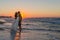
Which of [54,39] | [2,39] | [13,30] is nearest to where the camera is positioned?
[13,30]

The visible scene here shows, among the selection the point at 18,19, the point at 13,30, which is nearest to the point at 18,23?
the point at 18,19

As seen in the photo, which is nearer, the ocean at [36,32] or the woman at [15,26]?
the woman at [15,26]

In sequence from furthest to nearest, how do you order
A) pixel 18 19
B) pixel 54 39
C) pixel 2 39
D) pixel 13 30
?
1. pixel 54 39
2. pixel 2 39
3. pixel 18 19
4. pixel 13 30

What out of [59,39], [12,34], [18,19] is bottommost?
[59,39]

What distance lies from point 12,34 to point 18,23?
4.13ft

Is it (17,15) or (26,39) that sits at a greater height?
(17,15)

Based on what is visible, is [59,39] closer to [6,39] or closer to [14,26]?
[6,39]

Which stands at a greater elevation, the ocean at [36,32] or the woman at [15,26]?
the woman at [15,26]

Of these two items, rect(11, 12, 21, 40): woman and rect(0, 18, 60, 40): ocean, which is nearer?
rect(11, 12, 21, 40): woman

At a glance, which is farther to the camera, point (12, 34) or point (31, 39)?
point (31, 39)

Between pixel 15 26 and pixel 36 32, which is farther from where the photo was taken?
pixel 36 32

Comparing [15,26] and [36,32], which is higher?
[15,26]

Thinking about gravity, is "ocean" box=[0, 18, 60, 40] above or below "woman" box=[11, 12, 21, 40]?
below

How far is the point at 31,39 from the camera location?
49.6 feet
